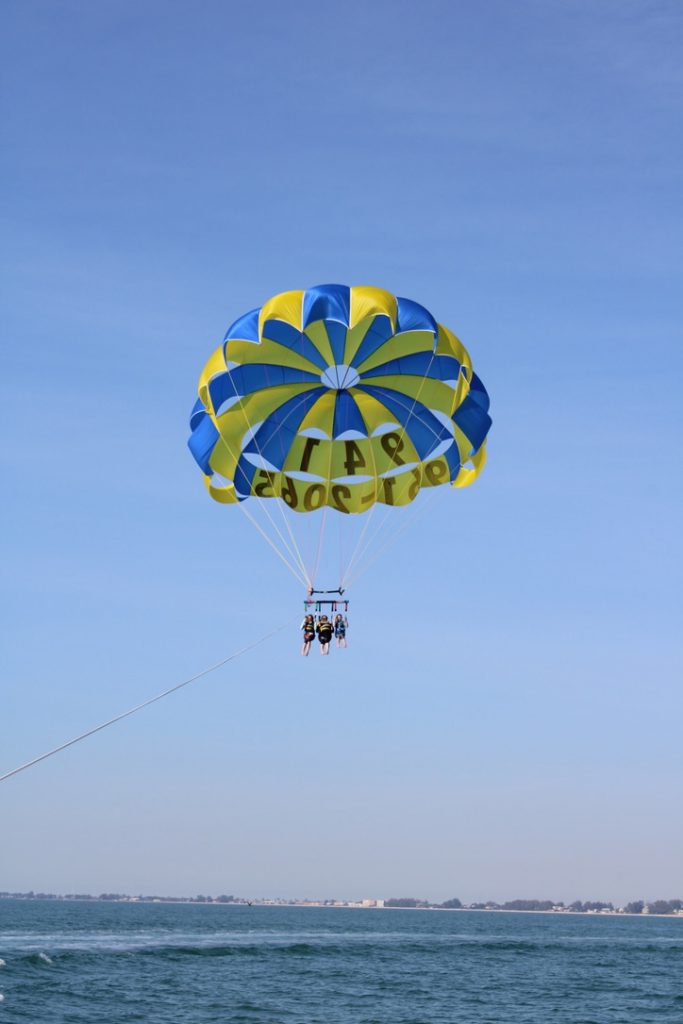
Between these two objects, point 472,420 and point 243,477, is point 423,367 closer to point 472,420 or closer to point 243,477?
point 472,420

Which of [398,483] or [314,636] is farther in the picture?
[398,483]

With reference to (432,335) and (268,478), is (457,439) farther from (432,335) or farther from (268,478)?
(268,478)

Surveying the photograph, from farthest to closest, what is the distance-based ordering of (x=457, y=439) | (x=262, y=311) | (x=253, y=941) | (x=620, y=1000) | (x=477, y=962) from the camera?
(x=253, y=941), (x=477, y=962), (x=620, y=1000), (x=457, y=439), (x=262, y=311)

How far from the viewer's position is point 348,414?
23688 millimetres

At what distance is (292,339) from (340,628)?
18.6 ft

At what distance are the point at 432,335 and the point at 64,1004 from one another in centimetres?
1888

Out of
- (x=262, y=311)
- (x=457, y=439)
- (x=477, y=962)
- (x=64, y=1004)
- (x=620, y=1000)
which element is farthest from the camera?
(x=477, y=962)

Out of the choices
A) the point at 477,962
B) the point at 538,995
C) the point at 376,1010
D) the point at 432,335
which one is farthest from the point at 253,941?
the point at 432,335

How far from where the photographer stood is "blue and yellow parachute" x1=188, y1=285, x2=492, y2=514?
21891 millimetres

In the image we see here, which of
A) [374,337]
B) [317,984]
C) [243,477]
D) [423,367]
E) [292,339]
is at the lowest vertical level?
[317,984]

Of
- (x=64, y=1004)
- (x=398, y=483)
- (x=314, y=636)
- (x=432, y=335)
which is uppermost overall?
(x=432, y=335)

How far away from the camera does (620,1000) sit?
109 feet

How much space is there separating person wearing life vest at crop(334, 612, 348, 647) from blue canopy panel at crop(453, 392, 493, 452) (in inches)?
182

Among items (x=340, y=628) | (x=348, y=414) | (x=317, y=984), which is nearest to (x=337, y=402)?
(x=348, y=414)
